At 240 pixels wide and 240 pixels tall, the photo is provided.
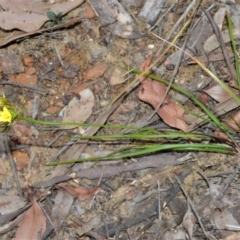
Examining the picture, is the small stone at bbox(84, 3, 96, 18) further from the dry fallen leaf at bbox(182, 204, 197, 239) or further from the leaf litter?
the dry fallen leaf at bbox(182, 204, 197, 239)

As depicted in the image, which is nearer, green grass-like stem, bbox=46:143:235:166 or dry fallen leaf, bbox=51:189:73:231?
green grass-like stem, bbox=46:143:235:166

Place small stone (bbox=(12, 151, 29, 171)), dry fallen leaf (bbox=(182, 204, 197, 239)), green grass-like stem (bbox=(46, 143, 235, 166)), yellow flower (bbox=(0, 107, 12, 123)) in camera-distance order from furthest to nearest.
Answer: small stone (bbox=(12, 151, 29, 171))
dry fallen leaf (bbox=(182, 204, 197, 239))
green grass-like stem (bbox=(46, 143, 235, 166))
yellow flower (bbox=(0, 107, 12, 123))

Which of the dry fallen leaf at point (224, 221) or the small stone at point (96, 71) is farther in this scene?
the small stone at point (96, 71)

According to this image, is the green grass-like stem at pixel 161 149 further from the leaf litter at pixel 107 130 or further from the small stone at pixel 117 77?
the small stone at pixel 117 77

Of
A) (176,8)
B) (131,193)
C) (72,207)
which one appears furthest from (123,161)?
(176,8)

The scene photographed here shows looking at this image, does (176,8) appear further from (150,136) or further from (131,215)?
(131,215)

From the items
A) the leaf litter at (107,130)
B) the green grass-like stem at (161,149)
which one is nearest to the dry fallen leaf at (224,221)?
the leaf litter at (107,130)

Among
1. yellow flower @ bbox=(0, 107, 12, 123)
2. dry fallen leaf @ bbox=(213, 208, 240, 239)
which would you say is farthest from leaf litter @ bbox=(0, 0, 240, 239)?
yellow flower @ bbox=(0, 107, 12, 123)
